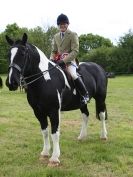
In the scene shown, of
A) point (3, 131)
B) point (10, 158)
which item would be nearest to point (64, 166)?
point (10, 158)

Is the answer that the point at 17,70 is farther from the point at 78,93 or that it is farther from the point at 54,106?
the point at 78,93

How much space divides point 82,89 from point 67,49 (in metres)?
0.98

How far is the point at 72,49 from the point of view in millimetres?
8234

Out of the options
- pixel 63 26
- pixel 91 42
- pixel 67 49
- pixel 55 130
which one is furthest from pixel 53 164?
pixel 91 42

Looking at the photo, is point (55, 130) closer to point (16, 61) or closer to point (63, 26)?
point (16, 61)

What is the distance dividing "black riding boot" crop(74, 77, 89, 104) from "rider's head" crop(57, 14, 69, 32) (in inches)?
45.9

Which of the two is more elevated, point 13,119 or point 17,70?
point 17,70

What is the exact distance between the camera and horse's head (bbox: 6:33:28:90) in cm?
663

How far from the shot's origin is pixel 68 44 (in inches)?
330

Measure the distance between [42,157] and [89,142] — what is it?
192 centimetres

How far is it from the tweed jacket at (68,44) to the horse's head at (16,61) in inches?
52.0

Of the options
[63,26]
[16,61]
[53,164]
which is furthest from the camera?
[63,26]

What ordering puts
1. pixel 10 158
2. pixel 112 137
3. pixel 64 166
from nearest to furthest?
pixel 64 166
pixel 10 158
pixel 112 137

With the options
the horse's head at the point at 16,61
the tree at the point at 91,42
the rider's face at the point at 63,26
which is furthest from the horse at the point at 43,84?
the tree at the point at 91,42
